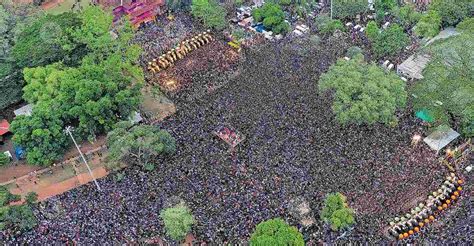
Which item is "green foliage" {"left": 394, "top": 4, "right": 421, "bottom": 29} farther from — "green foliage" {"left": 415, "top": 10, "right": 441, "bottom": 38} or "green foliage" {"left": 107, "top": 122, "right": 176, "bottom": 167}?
"green foliage" {"left": 107, "top": 122, "right": 176, "bottom": 167}

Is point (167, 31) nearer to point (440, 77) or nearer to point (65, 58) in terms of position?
point (65, 58)

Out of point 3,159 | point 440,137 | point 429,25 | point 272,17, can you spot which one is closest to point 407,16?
point 429,25

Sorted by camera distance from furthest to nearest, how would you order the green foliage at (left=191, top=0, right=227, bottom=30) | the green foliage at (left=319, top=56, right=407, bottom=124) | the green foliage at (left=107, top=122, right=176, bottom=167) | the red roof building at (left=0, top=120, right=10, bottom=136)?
the green foliage at (left=191, top=0, right=227, bottom=30), the red roof building at (left=0, top=120, right=10, bottom=136), the green foliage at (left=319, top=56, right=407, bottom=124), the green foliage at (left=107, top=122, right=176, bottom=167)

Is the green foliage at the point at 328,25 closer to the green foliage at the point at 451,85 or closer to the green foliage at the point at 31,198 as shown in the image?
the green foliage at the point at 451,85

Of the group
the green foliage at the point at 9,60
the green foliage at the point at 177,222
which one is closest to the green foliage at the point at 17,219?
the green foliage at the point at 177,222

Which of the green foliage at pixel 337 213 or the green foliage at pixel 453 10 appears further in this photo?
the green foliage at pixel 453 10

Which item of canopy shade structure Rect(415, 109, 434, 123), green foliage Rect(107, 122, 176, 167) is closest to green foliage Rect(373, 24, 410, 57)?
canopy shade structure Rect(415, 109, 434, 123)
